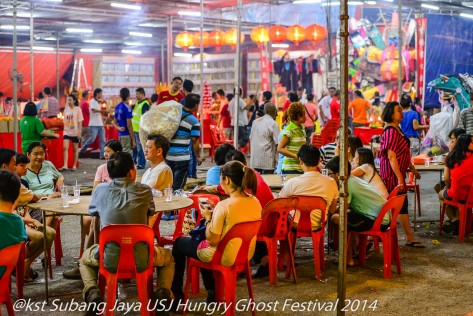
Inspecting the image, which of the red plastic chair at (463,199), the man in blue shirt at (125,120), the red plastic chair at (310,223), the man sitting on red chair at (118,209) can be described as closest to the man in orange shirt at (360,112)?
the man in blue shirt at (125,120)

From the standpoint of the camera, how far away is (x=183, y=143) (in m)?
8.96

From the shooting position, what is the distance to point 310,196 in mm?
6145

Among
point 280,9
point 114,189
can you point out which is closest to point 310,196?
point 114,189

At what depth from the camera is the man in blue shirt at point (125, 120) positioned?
45.8 ft

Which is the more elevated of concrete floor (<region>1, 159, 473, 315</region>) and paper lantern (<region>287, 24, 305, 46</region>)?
paper lantern (<region>287, 24, 305, 46</region>)

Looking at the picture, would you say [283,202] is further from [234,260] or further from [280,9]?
[280,9]

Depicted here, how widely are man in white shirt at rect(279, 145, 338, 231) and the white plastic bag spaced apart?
110 inches

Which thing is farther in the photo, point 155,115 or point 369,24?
point 369,24

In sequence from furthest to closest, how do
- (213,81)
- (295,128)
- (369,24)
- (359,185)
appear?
(213,81), (369,24), (295,128), (359,185)

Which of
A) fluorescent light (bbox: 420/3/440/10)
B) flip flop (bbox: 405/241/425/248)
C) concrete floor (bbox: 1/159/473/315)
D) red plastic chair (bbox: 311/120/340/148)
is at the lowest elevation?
concrete floor (bbox: 1/159/473/315)

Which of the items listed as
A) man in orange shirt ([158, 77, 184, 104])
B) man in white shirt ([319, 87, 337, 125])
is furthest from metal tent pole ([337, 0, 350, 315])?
man in white shirt ([319, 87, 337, 125])

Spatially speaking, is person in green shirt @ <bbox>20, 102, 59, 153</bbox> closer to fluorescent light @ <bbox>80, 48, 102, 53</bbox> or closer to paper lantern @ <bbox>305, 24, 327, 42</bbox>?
paper lantern @ <bbox>305, 24, 327, 42</bbox>

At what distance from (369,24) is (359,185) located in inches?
598

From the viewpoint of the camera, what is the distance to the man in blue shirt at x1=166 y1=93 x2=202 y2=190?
8922 millimetres
